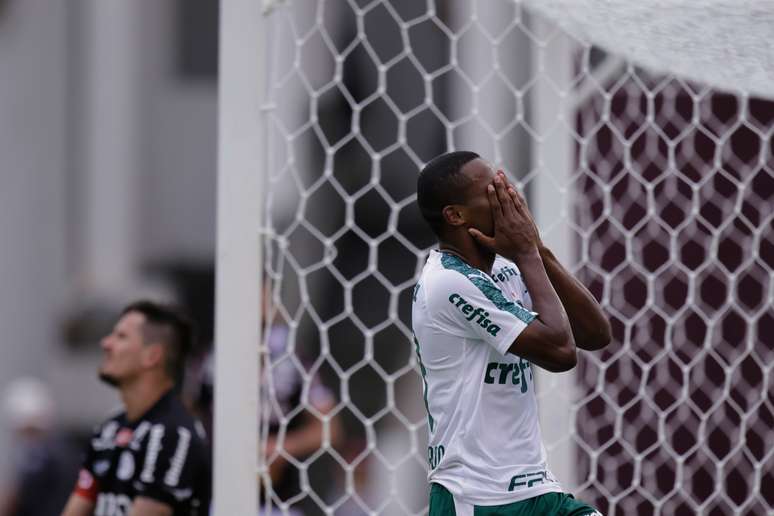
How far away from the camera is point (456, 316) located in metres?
2.32

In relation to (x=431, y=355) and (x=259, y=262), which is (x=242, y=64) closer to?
(x=259, y=262)

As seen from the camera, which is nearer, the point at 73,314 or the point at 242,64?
the point at 242,64

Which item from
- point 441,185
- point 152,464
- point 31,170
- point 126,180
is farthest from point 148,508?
point 31,170

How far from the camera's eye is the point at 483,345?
2.33 m

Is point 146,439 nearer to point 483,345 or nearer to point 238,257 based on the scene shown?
point 238,257

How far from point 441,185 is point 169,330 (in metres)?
1.84

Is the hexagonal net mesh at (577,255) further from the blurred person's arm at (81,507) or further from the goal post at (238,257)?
the blurred person's arm at (81,507)

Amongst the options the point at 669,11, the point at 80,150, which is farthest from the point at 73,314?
the point at 669,11

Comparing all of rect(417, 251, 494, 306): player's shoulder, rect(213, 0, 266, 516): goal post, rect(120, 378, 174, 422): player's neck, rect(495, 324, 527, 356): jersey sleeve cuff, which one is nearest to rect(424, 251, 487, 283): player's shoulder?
rect(417, 251, 494, 306): player's shoulder

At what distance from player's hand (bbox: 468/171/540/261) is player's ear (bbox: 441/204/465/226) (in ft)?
0.14

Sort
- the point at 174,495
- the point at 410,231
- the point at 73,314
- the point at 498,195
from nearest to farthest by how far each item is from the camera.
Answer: the point at 498,195 → the point at 174,495 → the point at 410,231 → the point at 73,314

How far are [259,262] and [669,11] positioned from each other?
45.8 inches

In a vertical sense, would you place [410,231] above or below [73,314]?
above

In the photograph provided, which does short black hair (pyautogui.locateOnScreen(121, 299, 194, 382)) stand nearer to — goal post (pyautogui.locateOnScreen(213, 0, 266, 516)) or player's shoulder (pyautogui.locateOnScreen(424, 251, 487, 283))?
goal post (pyautogui.locateOnScreen(213, 0, 266, 516))
